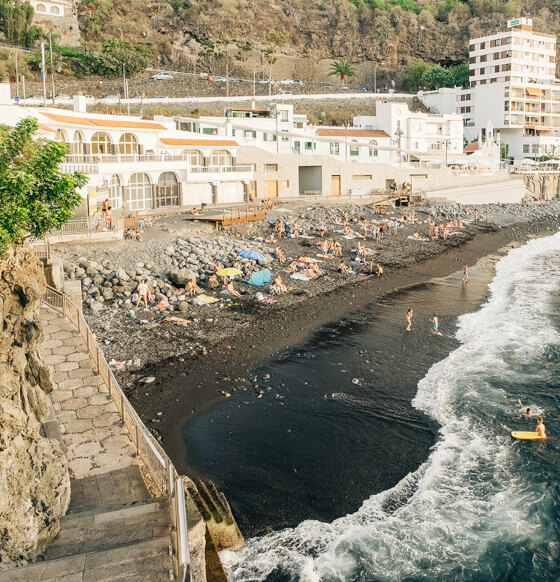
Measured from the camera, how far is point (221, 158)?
147 ft

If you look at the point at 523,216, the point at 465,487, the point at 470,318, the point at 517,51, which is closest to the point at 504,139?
the point at 517,51

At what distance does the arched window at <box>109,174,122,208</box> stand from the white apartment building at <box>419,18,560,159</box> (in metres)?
58.9

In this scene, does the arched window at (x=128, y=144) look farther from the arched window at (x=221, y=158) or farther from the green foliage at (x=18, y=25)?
the green foliage at (x=18, y=25)

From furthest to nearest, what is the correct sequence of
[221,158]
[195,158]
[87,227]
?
[221,158]
[195,158]
[87,227]

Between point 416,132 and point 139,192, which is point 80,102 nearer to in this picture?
point 139,192

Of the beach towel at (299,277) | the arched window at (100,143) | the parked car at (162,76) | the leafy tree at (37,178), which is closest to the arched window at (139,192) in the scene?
the arched window at (100,143)

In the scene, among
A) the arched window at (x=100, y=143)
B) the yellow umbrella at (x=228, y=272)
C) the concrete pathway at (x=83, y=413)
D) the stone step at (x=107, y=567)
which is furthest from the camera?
the arched window at (x=100, y=143)

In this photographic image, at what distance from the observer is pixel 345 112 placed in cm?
7838

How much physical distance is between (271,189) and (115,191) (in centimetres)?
1723

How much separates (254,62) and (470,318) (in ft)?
269

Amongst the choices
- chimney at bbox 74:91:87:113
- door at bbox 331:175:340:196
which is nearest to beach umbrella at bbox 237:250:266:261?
chimney at bbox 74:91:87:113

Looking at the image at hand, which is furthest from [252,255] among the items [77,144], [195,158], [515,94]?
[515,94]

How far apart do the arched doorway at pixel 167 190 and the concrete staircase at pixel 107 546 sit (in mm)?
32616

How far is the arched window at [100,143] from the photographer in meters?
35.9
